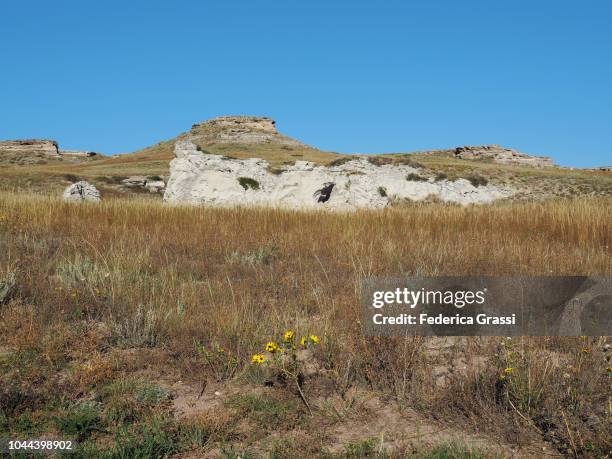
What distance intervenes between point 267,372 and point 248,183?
12550mm

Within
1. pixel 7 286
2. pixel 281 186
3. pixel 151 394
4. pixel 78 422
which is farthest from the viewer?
pixel 281 186

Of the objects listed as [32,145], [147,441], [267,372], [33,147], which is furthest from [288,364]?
[32,145]

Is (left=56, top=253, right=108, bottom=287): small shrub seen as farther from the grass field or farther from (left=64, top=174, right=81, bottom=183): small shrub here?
(left=64, top=174, right=81, bottom=183): small shrub

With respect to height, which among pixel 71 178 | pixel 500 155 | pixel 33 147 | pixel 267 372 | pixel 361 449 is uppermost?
pixel 33 147

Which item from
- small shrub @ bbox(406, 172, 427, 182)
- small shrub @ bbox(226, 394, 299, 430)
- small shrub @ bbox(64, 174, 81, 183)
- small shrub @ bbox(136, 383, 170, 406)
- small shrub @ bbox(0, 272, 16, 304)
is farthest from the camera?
small shrub @ bbox(64, 174, 81, 183)

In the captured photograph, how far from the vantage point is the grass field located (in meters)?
2.38

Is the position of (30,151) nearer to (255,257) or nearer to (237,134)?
(237,134)

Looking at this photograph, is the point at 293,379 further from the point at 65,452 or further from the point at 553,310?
the point at 553,310

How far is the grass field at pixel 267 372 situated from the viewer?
2383mm

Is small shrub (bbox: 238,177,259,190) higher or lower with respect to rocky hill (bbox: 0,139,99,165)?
lower

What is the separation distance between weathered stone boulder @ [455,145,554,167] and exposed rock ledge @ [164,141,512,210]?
64547 mm

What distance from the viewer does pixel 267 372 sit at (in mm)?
3016

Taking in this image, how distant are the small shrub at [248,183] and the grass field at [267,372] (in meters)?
9.60

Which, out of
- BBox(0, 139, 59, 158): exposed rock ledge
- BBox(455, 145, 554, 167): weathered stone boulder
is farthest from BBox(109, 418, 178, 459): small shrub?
BBox(0, 139, 59, 158): exposed rock ledge
